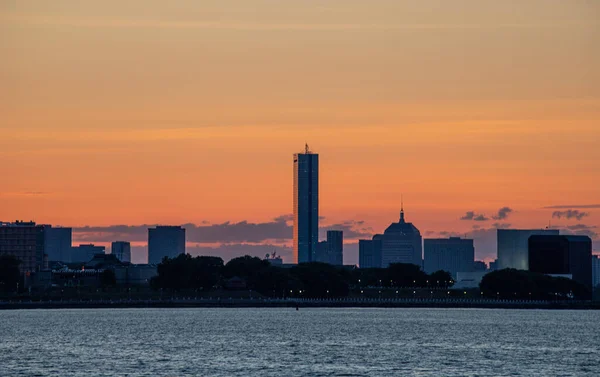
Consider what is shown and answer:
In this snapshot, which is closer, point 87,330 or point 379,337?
point 379,337

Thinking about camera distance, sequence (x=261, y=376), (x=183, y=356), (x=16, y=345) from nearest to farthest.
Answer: (x=261, y=376) → (x=183, y=356) → (x=16, y=345)

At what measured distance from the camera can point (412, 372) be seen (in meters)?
121

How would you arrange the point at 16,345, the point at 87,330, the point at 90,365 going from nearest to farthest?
1. the point at 90,365
2. the point at 16,345
3. the point at 87,330

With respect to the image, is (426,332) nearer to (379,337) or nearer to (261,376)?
(379,337)

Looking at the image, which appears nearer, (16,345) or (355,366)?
(355,366)

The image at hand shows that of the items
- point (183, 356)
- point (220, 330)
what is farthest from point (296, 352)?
point (220, 330)

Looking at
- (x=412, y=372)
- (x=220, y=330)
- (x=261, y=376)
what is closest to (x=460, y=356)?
(x=412, y=372)

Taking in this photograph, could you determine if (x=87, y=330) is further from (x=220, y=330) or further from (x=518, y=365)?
(x=518, y=365)

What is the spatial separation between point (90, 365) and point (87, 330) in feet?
225

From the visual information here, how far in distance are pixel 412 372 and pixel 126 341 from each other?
5083 cm

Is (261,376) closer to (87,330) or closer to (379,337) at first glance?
(379,337)

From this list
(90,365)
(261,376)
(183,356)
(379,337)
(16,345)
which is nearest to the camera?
(261,376)

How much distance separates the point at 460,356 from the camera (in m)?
142

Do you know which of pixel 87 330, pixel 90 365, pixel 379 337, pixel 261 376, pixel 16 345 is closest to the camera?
pixel 261 376
